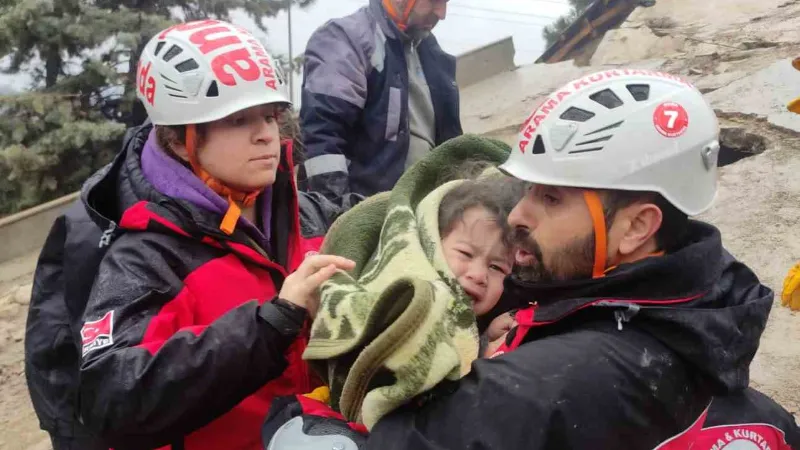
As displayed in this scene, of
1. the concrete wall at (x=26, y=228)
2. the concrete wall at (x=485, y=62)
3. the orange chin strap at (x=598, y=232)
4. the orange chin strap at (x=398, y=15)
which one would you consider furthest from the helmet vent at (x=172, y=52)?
the concrete wall at (x=485, y=62)

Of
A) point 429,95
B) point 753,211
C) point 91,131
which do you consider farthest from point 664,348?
point 91,131

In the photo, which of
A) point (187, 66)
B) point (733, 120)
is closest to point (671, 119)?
point (187, 66)

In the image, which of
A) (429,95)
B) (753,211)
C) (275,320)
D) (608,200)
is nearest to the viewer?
(608,200)

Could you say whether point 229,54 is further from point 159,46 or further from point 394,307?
point 394,307

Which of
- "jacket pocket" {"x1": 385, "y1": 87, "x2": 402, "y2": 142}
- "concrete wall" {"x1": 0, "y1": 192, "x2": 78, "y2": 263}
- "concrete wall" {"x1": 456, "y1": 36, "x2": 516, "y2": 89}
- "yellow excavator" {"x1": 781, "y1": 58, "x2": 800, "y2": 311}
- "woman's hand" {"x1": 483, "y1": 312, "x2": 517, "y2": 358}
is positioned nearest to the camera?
Answer: "woman's hand" {"x1": 483, "y1": 312, "x2": 517, "y2": 358}

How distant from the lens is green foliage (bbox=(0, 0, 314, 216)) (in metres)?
9.30

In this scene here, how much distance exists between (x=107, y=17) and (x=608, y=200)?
30.0ft

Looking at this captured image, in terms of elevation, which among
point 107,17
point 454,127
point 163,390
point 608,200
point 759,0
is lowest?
point 759,0

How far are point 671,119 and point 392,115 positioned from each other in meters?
2.62

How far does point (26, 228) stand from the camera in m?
9.45

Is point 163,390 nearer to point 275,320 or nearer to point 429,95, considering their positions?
point 275,320

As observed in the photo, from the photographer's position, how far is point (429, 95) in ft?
15.6

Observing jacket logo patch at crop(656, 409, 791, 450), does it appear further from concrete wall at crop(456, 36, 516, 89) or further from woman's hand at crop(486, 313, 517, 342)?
concrete wall at crop(456, 36, 516, 89)

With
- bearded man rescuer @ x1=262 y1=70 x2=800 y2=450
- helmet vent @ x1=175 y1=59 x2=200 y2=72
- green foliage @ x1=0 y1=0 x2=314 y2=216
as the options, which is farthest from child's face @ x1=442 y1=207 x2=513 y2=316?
green foliage @ x1=0 y1=0 x2=314 y2=216
